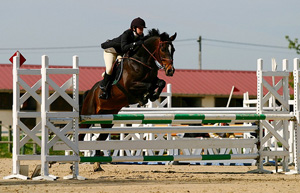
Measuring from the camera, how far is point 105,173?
31.3 feet

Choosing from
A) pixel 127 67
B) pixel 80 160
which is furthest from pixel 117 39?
pixel 80 160

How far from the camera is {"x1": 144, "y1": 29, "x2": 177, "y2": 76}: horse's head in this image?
28.8ft

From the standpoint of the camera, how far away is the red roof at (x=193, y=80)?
31750 millimetres

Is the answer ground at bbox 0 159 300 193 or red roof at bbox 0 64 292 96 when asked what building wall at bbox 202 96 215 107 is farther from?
ground at bbox 0 159 300 193

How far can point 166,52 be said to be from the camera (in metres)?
8.92

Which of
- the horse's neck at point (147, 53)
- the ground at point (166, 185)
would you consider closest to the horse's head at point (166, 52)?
the horse's neck at point (147, 53)

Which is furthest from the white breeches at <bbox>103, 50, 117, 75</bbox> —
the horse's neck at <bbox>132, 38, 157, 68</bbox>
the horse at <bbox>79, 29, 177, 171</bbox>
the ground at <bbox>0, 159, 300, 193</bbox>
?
the ground at <bbox>0, 159, 300, 193</bbox>

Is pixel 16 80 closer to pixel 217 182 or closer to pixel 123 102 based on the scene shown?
pixel 123 102

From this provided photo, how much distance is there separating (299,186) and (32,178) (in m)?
3.39

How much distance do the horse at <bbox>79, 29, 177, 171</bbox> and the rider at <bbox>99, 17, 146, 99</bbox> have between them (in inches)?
4.1

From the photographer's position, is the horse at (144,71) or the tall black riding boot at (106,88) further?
the tall black riding boot at (106,88)

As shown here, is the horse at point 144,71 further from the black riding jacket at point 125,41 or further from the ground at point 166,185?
the ground at point 166,185

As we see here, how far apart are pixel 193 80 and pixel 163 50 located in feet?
84.2

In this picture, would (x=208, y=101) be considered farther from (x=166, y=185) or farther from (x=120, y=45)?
(x=166, y=185)
